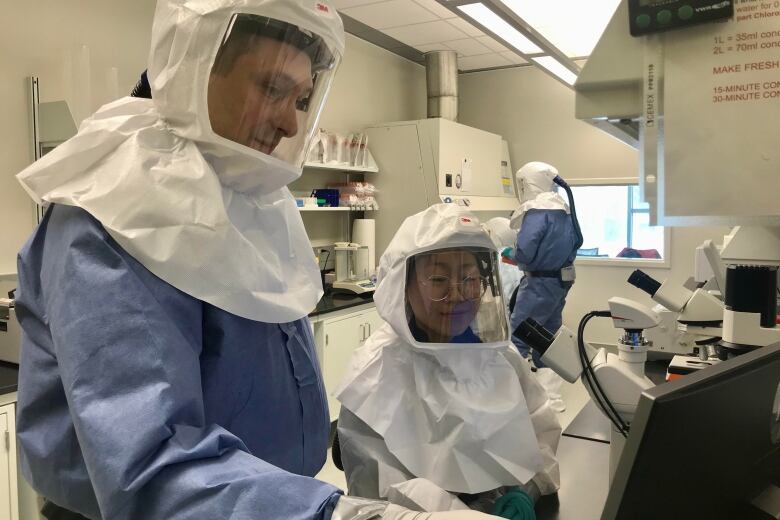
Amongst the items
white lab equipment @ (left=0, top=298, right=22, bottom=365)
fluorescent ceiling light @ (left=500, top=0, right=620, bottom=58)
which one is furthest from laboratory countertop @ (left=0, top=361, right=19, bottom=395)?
fluorescent ceiling light @ (left=500, top=0, right=620, bottom=58)

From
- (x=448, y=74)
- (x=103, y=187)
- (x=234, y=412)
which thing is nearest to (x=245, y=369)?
(x=234, y=412)

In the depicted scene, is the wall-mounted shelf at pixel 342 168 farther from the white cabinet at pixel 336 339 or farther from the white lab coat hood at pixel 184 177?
the white lab coat hood at pixel 184 177

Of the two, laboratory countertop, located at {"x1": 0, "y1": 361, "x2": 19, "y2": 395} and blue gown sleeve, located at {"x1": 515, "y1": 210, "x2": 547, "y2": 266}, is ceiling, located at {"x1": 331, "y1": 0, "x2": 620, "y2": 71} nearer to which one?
blue gown sleeve, located at {"x1": 515, "y1": 210, "x2": 547, "y2": 266}

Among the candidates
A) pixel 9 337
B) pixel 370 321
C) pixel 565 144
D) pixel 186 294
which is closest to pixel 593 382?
pixel 186 294

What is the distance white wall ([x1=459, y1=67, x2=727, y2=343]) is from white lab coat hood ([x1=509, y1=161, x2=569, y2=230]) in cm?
119

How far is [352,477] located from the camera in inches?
55.2

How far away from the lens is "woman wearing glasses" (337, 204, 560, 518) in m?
1.35

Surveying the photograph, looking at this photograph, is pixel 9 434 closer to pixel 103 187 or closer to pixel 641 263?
pixel 103 187

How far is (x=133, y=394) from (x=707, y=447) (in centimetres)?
64

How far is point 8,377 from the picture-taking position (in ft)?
6.60

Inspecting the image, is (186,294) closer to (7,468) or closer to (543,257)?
(7,468)

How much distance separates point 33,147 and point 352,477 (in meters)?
2.22

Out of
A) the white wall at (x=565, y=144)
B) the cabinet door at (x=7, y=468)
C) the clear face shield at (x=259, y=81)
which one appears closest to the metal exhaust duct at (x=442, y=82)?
the white wall at (x=565, y=144)

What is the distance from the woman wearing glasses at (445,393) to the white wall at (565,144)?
13.1 feet
